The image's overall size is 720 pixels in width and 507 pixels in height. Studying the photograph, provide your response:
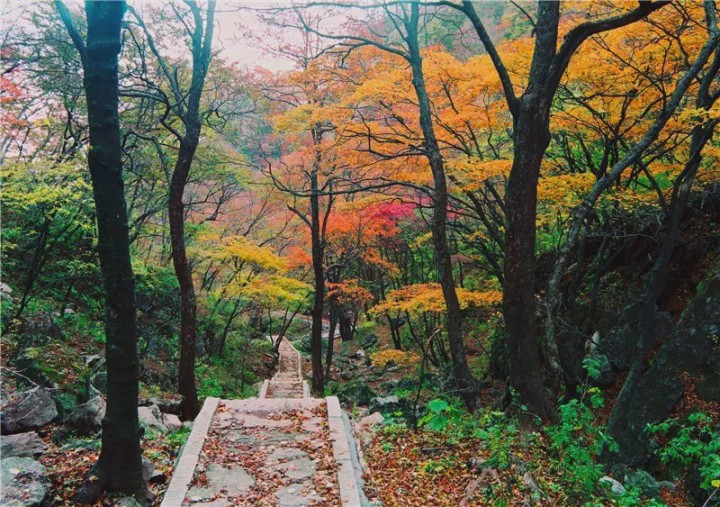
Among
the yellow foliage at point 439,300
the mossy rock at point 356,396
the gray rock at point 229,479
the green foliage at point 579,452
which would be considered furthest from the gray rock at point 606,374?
the gray rock at point 229,479

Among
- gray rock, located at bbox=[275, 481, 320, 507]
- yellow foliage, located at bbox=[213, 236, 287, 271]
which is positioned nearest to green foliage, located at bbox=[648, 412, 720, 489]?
gray rock, located at bbox=[275, 481, 320, 507]

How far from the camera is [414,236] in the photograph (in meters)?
20.1

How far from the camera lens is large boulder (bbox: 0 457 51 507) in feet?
13.3

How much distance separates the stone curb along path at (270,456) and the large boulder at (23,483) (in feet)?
3.47

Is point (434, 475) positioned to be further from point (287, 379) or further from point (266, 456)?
point (287, 379)

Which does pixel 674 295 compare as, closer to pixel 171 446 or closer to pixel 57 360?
pixel 171 446

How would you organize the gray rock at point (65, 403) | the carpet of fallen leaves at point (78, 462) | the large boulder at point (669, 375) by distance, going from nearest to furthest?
1. the carpet of fallen leaves at point (78, 462)
2. the gray rock at point (65, 403)
3. the large boulder at point (669, 375)

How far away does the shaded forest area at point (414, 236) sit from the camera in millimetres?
4727

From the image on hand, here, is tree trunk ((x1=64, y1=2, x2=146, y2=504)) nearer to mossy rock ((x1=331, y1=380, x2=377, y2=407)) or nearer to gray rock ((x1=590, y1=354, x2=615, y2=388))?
mossy rock ((x1=331, y1=380, x2=377, y2=407))

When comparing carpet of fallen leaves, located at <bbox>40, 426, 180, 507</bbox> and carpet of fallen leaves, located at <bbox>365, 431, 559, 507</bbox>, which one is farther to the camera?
carpet of fallen leaves, located at <bbox>365, 431, 559, 507</bbox>

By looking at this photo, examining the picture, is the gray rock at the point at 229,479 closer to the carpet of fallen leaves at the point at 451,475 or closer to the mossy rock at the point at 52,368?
the carpet of fallen leaves at the point at 451,475

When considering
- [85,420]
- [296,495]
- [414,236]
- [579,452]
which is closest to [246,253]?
[414,236]

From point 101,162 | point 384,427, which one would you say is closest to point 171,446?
point 384,427

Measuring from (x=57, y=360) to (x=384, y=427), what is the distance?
540cm
